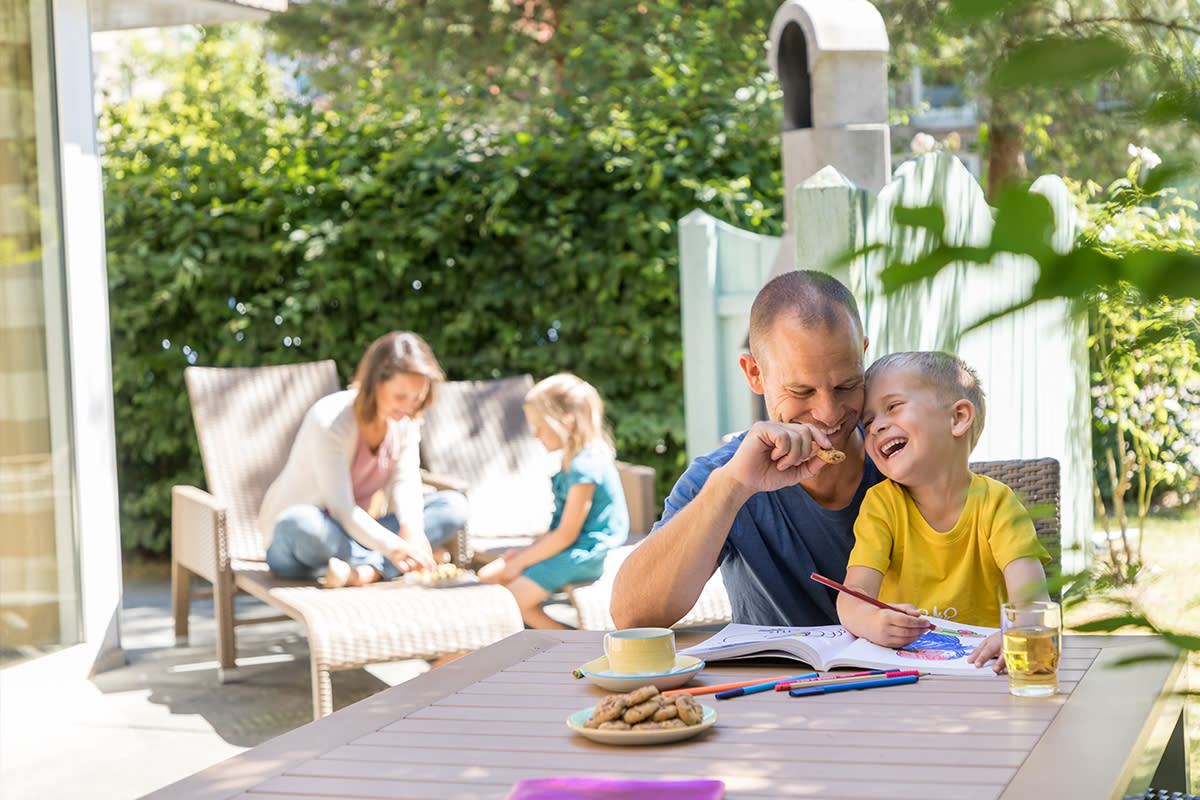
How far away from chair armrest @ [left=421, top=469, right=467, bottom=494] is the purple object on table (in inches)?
143

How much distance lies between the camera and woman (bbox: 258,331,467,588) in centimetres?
416

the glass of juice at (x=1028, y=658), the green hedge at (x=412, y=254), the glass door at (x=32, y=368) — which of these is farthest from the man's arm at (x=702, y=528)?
the green hedge at (x=412, y=254)

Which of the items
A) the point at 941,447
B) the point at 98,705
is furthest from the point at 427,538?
the point at 941,447

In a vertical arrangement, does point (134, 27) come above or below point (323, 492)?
above

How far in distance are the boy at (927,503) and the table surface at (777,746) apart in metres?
0.26

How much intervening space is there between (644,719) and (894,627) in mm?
454

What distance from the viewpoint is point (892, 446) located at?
1951 mm

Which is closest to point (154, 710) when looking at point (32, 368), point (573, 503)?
point (32, 368)

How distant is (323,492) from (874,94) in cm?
223

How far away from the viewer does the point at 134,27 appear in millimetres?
5176

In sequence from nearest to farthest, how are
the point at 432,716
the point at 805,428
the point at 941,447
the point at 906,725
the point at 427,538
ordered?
1. the point at 906,725
2. the point at 432,716
3. the point at 805,428
4. the point at 941,447
5. the point at 427,538

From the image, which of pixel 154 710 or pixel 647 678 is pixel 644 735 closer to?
pixel 647 678

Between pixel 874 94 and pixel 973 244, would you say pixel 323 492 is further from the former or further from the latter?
pixel 973 244

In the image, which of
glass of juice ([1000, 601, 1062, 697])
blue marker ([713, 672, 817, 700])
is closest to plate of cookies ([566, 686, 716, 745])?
blue marker ([713, 672, 817, 700])
